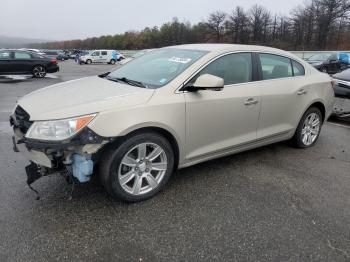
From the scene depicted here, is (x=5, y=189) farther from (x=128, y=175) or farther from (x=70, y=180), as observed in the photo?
(x=128, y=175)

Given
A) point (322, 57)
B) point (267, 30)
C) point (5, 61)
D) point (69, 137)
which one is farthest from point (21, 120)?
point (267, 30)

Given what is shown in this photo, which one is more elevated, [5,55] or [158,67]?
[158,67]

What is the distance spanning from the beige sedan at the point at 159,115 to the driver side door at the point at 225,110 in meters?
0.01

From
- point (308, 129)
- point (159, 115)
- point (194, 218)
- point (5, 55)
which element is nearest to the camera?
point (194, 218)

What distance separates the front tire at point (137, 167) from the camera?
3.04 meters

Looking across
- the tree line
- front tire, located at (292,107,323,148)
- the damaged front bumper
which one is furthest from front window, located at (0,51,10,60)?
the tree line

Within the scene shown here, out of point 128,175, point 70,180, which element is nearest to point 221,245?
point 128,175

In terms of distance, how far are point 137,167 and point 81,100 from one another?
839 millimetres

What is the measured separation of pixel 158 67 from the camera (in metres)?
3.96

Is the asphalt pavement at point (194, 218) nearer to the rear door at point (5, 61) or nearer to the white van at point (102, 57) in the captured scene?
the rear door at point (5, 61)

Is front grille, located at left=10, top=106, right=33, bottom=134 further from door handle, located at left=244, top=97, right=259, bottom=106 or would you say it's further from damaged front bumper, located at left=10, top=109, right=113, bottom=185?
door handle, located at left=244, top=97, right=259, bottom=106

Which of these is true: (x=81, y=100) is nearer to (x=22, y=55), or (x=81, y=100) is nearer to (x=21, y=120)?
(x=21, y=120)

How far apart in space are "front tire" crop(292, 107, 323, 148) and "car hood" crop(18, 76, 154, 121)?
2697 mm

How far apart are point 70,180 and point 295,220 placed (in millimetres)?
2131
